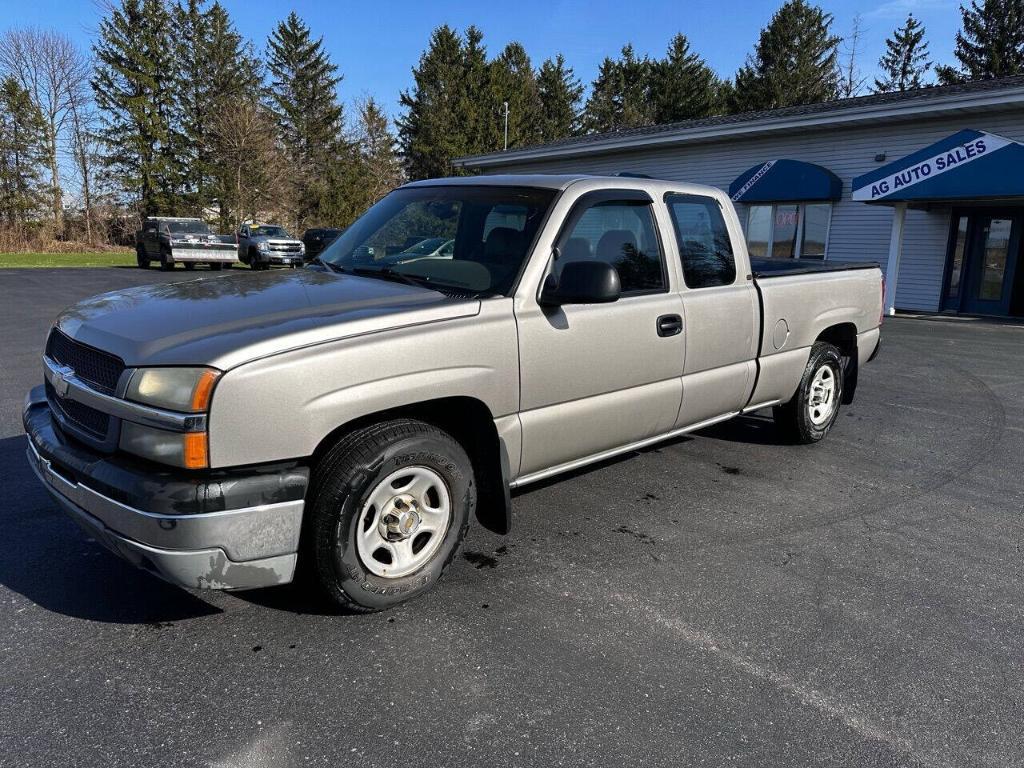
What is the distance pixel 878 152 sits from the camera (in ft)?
58.5

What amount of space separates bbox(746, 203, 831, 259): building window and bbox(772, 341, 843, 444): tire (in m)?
13.6

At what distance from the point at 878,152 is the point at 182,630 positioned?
19358mm

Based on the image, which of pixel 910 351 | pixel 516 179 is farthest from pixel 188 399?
pixel 910 351

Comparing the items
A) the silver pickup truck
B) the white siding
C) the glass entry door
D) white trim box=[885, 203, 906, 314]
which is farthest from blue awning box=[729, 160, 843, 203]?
the silver pickup truck

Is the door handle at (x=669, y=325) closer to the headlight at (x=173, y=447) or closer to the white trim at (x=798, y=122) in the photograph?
the headlight at (x=173, y=447)

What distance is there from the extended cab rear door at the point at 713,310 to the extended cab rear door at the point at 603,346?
0.50ft

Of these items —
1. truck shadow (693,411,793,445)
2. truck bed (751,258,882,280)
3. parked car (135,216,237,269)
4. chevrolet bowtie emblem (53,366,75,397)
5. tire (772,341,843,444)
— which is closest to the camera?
chevrolet bowtie emblem (53,366,75,397)

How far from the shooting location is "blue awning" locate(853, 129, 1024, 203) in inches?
548

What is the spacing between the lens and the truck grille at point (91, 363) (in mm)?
2775

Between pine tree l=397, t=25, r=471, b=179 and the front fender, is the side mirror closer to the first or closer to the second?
the front fender

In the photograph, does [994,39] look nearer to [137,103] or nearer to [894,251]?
[894,251]

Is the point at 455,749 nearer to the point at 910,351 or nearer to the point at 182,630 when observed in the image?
the point at 182,630

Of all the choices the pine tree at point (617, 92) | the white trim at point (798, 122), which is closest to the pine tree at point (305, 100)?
the pine tree at point (617, 92)

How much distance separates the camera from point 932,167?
49.2 feet
